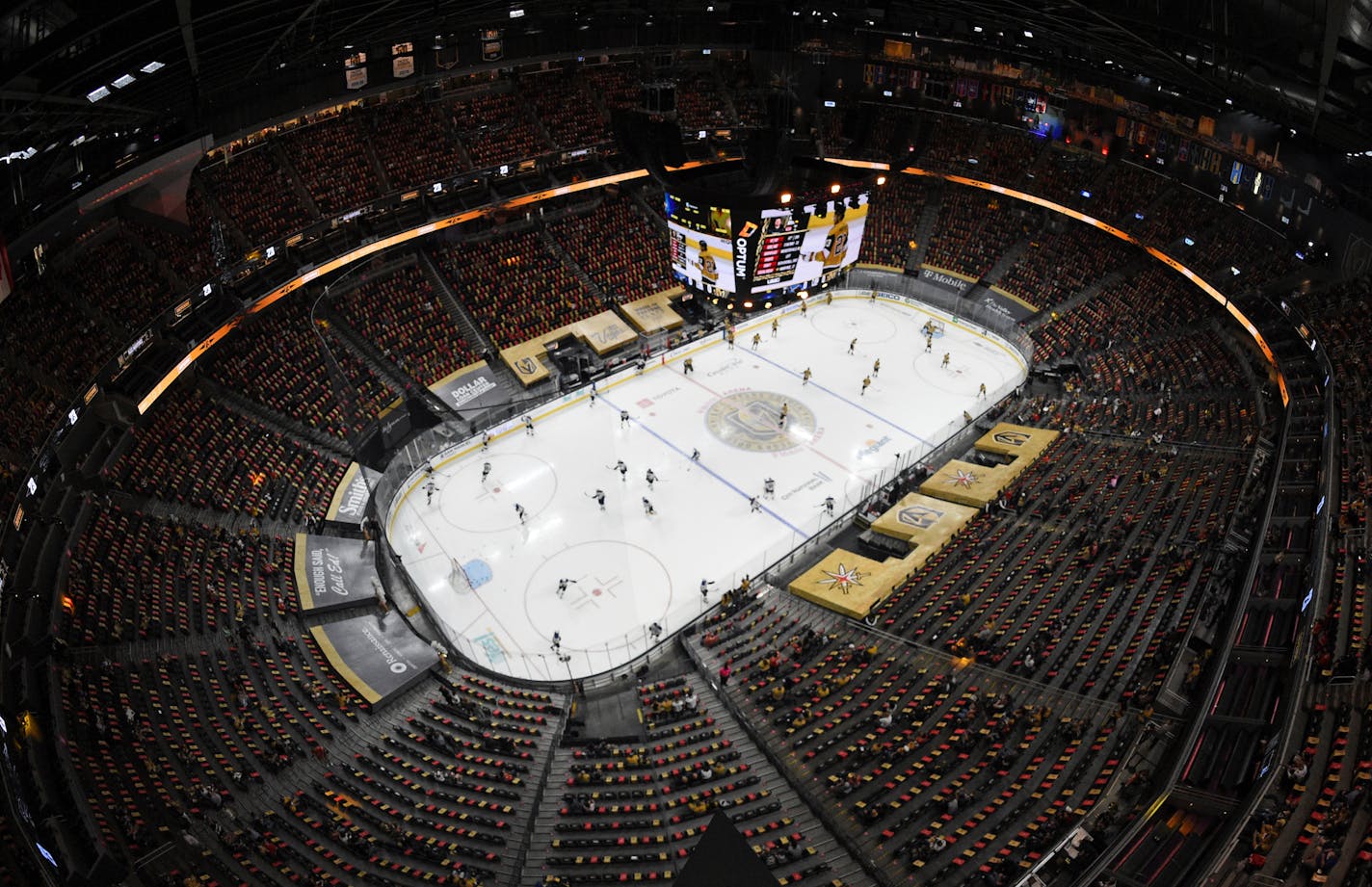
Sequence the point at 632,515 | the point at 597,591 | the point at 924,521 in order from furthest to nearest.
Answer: the point at 632,515 → the point at 924,521 → the point at 597,591

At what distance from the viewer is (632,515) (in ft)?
114

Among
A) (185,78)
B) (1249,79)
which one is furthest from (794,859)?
(185,78)

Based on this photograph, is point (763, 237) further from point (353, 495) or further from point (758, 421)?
point (353, 495)

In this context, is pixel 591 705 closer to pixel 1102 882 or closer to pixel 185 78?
pixel 1102 882

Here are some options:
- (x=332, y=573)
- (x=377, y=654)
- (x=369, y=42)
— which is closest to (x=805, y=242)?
(x=377, y=654)

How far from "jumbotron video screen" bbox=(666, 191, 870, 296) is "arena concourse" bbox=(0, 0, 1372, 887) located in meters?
0.49

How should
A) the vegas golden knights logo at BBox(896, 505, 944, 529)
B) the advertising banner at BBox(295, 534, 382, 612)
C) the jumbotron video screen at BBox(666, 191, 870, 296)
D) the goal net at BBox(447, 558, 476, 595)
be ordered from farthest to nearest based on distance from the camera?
the vegas golden knights logo at BBox(896, 505, 944, 529)
the goal net at BBox(447, 558, 476, 595)
the advertising banner at BBox(295, 534, 382, 612)
the jumbotron video screen at BBox(666, 191, 870, 296)

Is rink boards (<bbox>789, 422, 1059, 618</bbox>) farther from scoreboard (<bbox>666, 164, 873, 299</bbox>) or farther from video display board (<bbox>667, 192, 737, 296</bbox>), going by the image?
video display board (<bbox>667, 192, 737, 296</bbox>)

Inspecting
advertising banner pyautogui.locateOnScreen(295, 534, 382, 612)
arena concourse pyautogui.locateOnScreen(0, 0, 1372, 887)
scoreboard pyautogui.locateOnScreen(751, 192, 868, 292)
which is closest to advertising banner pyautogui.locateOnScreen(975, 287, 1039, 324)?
arena concourse pyautogui.locateOnScreen(0, 0, 1372, 887)

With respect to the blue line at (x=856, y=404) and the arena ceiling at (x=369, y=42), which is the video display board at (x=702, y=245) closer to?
the arena ceiling at (x=369, y=42)

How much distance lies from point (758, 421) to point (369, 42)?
72.1ft

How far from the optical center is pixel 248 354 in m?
37.6

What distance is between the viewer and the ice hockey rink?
30.5 metres

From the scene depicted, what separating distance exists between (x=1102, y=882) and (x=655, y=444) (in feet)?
83.1
